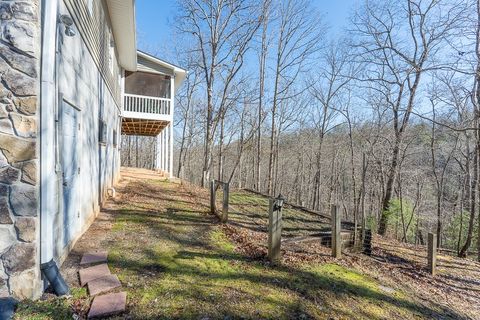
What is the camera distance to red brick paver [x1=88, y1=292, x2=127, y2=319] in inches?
99.6

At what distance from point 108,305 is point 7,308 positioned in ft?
2.63

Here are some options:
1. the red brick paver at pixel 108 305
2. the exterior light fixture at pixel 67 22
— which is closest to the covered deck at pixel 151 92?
the exterior light fixture at pixel 67 22

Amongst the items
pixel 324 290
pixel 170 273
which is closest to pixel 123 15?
pixel 170 273

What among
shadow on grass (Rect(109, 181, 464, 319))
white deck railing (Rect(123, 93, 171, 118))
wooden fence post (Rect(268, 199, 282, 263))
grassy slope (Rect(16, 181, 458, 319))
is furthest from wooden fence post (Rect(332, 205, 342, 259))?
white deck railing (Rect(123, 93, 171, 118))

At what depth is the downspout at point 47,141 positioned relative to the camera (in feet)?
8.74

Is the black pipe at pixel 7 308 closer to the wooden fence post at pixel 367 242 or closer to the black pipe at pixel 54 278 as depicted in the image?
the black pipe at pixel 54 278

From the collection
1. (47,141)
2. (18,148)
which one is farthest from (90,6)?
(18,148)

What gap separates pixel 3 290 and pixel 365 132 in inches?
779

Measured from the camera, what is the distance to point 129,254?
13.2 ft

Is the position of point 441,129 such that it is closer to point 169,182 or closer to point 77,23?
point 169,182

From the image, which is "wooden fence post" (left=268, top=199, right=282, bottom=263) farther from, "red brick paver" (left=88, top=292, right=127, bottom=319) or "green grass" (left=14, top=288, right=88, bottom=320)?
"green grass" (left=14, top=288, right=88, bottom=320)

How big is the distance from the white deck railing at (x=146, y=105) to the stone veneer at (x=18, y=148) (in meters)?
9.77

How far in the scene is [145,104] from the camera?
12.2 m

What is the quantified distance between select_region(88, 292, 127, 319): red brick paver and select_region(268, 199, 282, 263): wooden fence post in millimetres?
2154
